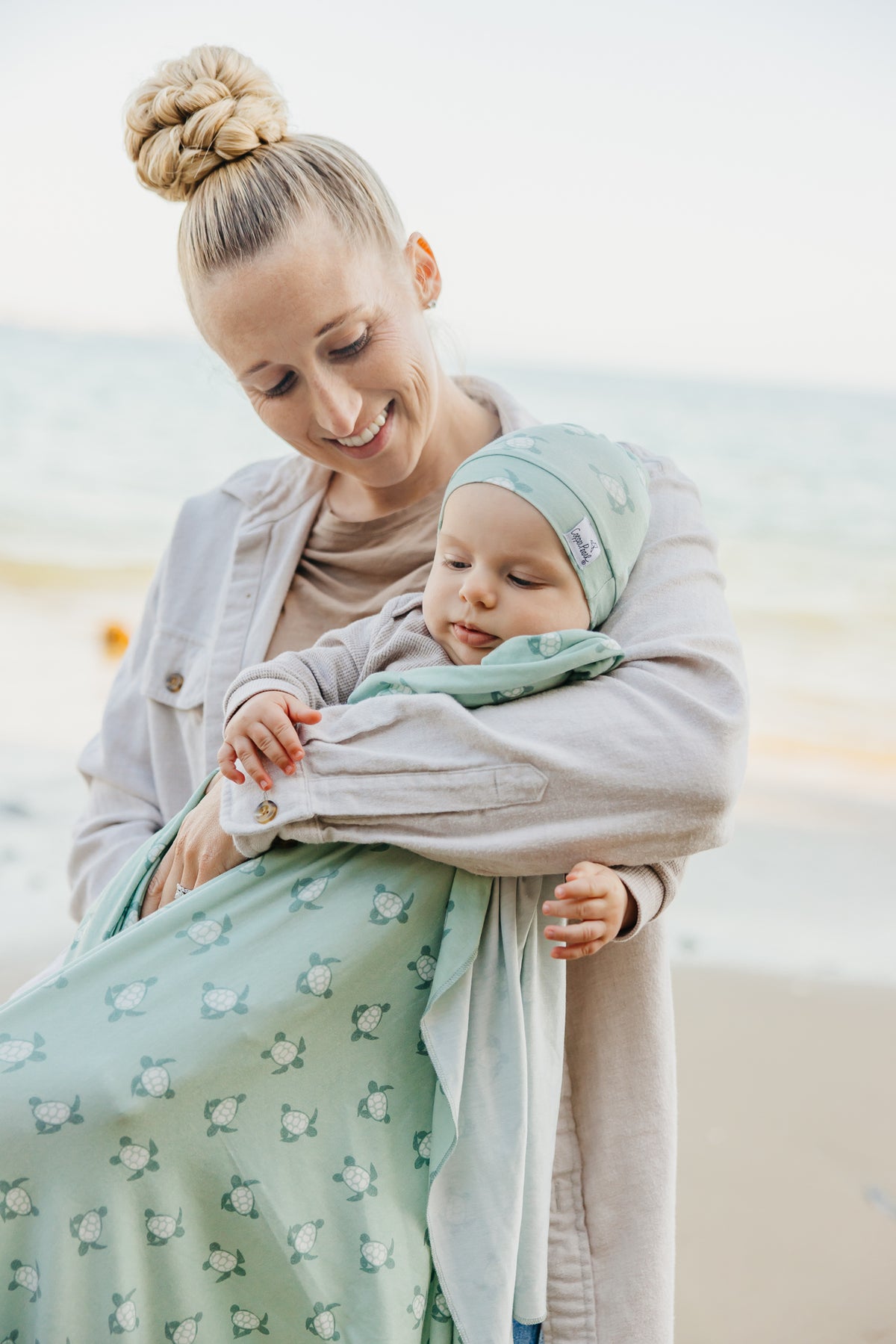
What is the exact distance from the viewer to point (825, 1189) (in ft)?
8.47

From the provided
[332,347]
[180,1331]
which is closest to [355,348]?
[332,347]

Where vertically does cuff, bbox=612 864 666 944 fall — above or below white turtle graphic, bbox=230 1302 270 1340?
above

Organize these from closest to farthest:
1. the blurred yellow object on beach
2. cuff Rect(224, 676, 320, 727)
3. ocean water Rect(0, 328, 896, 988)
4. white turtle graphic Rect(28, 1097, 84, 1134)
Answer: white turtle graphic Rect(28, 1097, 84, 1134), cuff Rect(224, 676, 320, 727), ocean water Rect(0, 328, 896, 988), the blurred yellow object on beach

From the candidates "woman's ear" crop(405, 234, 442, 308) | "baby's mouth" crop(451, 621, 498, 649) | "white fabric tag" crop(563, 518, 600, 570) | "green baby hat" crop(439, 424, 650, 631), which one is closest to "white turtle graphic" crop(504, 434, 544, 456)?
"green baby hat" crop(439, 424, 650, 631)

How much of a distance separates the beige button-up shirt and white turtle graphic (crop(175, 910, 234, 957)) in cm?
11

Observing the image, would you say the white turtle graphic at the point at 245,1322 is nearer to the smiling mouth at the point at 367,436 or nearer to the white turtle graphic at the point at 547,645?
the white turtle graphic at the point at 547,645

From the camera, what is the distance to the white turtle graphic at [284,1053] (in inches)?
47.0

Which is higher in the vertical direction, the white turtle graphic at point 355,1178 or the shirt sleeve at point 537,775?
the shirt sleeve at point 537,775

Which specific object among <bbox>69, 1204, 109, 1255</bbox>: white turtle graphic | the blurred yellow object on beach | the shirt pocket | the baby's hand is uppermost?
the baby's hand

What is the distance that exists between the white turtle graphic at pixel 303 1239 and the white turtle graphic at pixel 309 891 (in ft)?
1.10

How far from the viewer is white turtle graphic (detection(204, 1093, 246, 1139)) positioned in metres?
1.17

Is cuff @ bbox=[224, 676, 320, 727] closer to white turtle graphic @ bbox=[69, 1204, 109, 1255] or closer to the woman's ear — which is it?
white turtle graphic @ bbox=[69, 1204, 109, 1255]

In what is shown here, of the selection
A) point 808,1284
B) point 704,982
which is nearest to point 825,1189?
point 808,1284

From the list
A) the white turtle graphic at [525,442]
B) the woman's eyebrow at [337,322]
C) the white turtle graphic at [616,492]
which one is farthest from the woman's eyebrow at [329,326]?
the white turtle graphic at [616,492]
